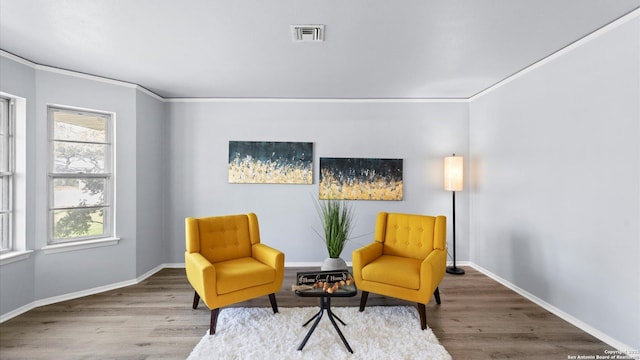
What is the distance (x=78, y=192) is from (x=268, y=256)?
8.08 feet

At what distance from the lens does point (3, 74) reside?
259 centimetres

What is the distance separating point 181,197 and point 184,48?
228 cm

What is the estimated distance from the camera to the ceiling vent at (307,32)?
215 centimetres

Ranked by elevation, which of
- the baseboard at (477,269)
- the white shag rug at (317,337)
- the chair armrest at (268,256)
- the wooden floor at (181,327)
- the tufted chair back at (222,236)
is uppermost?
the tufted chair back at (222,236)

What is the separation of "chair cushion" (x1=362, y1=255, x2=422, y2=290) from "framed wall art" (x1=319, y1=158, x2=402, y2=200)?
141cm

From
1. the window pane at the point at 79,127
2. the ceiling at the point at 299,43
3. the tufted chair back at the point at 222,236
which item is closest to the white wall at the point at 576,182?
the ceiling at the point at 299,43

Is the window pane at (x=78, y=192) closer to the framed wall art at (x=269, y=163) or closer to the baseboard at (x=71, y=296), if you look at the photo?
the baseboard at (x=71, y=296)

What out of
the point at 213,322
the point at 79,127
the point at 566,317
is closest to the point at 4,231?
the point at 79,127

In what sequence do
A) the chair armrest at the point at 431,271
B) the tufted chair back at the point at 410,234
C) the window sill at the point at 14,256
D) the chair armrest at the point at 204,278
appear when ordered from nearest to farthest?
the chair armrest at the point at 204,278 → the chair armrest at the point at 431,271 → the window sill at the point at 14,256 → the tufted chair back at the point at 410,234

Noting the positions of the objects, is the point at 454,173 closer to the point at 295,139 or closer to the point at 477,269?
the point at 477,269

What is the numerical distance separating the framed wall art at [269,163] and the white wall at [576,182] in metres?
2.62

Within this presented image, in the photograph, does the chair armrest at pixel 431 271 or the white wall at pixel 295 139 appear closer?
the chair armrest at pixel 431 271

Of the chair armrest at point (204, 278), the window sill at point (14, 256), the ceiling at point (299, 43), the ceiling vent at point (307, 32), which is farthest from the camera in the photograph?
the window sill at point (14, 256)

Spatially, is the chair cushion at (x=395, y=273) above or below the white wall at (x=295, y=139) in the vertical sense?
below
